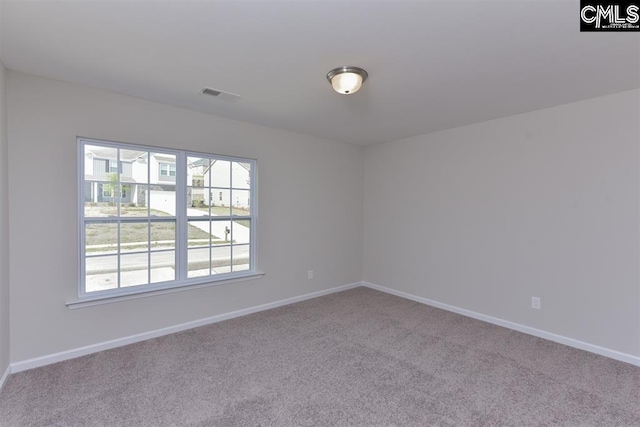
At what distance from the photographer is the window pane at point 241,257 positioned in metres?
3.91

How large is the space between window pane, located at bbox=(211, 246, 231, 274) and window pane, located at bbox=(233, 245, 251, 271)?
81 millimetres

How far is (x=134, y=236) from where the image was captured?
3156 millimetres

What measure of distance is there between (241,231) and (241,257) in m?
0.33

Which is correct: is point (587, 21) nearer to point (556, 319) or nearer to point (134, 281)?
point (556, 319)

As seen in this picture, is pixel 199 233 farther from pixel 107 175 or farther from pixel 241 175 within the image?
Result: pixel 107 175

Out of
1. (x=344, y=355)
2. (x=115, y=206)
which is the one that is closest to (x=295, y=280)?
(x=344, y=355)

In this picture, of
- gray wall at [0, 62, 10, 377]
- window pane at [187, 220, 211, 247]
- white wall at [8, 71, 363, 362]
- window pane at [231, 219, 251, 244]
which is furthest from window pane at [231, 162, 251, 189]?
gray wall at [0, 62, 10, 377]

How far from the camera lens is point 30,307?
2.61 m

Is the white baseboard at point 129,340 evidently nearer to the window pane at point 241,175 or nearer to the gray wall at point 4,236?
the gray wall at point 4,236

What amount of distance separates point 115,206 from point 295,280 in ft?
7.92

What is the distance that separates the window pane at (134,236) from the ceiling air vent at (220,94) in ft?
4.89

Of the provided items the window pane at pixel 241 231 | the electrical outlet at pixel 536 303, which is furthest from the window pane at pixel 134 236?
the electrical outlet at pixel 536 303

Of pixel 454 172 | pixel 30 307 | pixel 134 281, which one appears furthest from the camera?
pixel 454 172

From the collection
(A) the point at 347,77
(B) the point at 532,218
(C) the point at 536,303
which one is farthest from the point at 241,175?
(C) the point at 536,303
